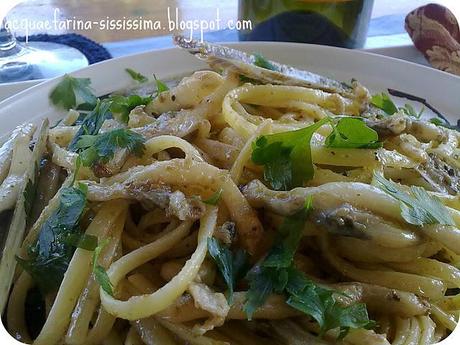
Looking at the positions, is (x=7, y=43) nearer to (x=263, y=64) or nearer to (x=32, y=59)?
(x=32, y=59)

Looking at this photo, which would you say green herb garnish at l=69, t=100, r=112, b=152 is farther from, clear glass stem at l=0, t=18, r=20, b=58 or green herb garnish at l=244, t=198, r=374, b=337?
clear glass stem at l=0, t=18, r=20, b=58

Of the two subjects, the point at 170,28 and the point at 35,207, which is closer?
the point at 35,207

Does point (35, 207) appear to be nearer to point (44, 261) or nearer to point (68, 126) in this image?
point (44, 261)

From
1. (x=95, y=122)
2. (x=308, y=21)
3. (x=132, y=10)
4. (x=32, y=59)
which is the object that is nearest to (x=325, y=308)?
(x=95, y=122)

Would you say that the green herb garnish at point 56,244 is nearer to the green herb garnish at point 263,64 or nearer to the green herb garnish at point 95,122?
the green herb garnish at point 95,122

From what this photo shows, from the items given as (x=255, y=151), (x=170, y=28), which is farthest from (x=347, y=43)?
(x=255, y=151)

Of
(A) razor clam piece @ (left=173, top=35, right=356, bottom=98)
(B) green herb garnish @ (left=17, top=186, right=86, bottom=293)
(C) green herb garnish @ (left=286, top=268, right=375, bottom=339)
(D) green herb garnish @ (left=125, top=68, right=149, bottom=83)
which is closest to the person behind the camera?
(C) green herb garnish @ (left=286, top=268, right=375, bottom=339)

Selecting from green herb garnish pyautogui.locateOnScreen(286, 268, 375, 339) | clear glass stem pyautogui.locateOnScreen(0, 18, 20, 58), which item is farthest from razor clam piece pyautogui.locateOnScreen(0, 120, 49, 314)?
clear glass stem pyautogui.locateOnScreen(0, 18, 20, 58)

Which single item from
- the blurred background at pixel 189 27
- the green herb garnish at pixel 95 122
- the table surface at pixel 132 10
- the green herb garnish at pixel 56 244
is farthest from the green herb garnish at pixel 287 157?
the table surface at pixel 132 10
